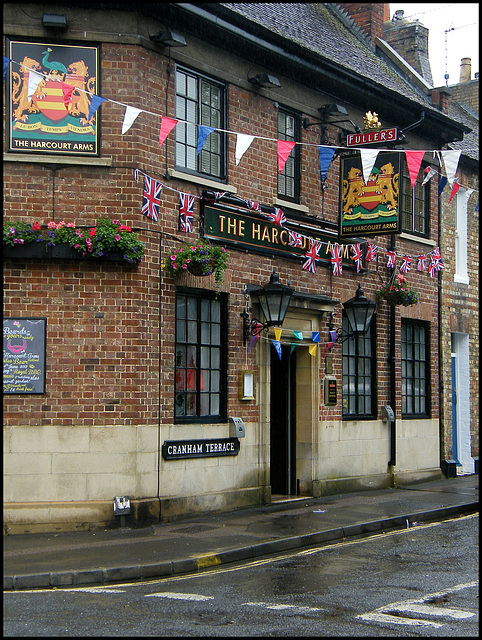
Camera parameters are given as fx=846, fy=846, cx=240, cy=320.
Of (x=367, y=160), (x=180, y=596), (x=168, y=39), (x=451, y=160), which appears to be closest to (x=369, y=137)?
(x=367, y=160)

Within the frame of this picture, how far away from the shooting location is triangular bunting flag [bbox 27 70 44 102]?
10609mm

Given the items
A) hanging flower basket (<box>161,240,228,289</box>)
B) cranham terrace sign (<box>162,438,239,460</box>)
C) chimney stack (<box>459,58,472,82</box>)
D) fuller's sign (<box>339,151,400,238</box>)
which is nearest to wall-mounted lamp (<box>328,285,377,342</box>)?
fuller's sign (<box>339,151,400,238</box>)

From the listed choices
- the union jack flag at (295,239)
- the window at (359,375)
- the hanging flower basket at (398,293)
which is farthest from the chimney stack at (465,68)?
the union jack flag at (295,239)

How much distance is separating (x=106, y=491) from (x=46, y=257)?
3.23m

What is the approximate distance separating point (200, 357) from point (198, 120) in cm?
360

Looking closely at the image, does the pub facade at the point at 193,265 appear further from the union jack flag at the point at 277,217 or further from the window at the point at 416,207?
the window at the point at 416,207

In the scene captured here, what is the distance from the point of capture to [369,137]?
49.1 feet

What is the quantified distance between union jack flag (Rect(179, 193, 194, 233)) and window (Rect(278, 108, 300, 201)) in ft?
8.31

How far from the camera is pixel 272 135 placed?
559 inches

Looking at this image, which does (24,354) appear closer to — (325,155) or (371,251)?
A: (325,155)

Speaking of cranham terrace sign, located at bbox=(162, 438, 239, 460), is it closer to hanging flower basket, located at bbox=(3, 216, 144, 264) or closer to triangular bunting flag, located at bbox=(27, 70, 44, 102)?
hanging flower basket, located at bbox=(3, 216, 144, 264)

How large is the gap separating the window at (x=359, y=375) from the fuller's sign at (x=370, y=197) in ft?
6.46

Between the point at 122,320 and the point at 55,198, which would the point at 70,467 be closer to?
the point at 122,320

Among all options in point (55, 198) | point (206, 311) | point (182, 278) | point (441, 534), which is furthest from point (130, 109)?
point (441, 534)
